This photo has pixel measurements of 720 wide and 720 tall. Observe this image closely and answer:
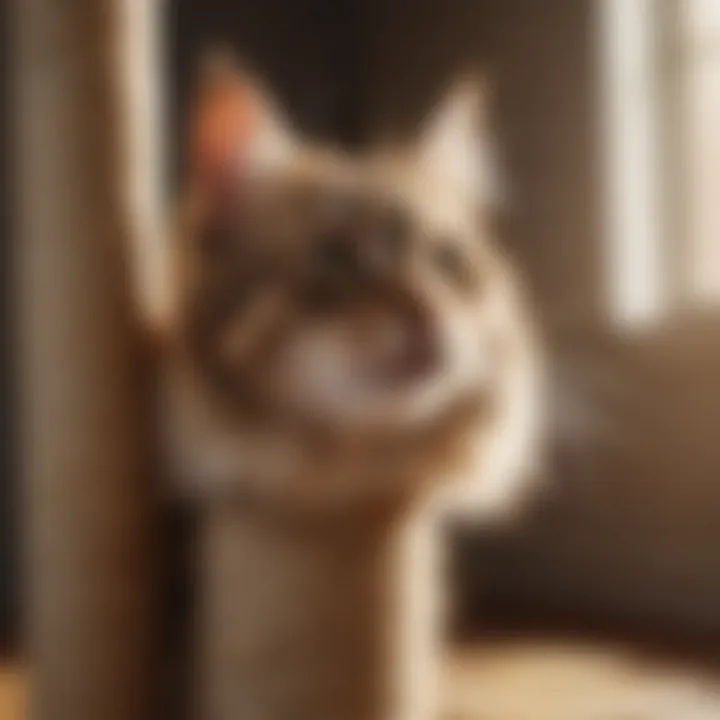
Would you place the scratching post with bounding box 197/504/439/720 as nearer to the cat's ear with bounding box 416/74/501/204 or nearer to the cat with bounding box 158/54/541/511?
the cat with bounding box 158/54/541/511

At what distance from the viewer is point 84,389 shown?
26.0 inches

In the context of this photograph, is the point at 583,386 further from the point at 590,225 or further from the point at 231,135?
the point at 231,135

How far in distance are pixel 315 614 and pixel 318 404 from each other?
0.11 m

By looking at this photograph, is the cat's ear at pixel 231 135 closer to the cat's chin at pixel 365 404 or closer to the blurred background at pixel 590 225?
the cat's chin at pixel 365 404

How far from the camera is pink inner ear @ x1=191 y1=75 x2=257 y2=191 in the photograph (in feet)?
2.24

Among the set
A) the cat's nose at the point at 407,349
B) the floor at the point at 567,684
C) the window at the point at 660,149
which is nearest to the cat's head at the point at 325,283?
the cat's nose at the point at 407,349

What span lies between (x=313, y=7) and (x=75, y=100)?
30.6 inches

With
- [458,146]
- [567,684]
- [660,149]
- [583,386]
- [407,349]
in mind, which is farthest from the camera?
[660,149]

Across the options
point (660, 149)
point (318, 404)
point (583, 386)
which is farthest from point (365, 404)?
point (660, 149)

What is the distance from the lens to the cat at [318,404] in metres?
0.65

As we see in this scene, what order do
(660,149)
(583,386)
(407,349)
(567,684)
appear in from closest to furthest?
(407,349) → (567,684) → (583,386) → (660,149)

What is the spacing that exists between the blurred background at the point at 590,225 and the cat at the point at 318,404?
47 cm

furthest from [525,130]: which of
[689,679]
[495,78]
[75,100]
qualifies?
[75,100]

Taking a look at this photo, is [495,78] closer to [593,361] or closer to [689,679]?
[593,361]
